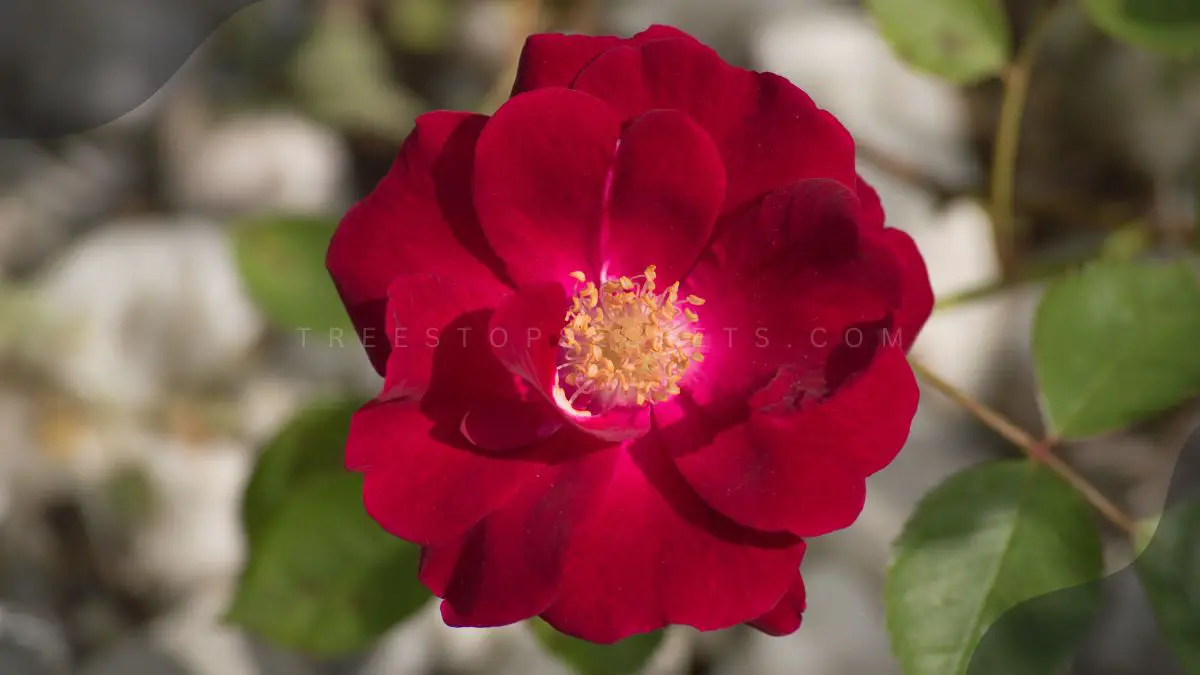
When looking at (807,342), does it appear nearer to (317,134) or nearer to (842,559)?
(842,559)

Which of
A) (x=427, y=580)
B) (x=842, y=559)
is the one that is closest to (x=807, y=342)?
(x=427, y=580)

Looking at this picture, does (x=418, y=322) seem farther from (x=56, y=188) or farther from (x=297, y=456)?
(x=56, y=188)

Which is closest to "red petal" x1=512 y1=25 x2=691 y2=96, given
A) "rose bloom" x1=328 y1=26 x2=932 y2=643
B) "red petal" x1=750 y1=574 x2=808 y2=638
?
"rose bloom" x1=328 y1=26 x2=932 y2=643

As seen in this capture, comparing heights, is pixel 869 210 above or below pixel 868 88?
above

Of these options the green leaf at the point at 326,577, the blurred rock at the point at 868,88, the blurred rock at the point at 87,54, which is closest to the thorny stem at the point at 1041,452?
the green leaf at the point at 326,577

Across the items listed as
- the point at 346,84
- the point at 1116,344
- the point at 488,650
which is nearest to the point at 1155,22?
the point at 1116,344
